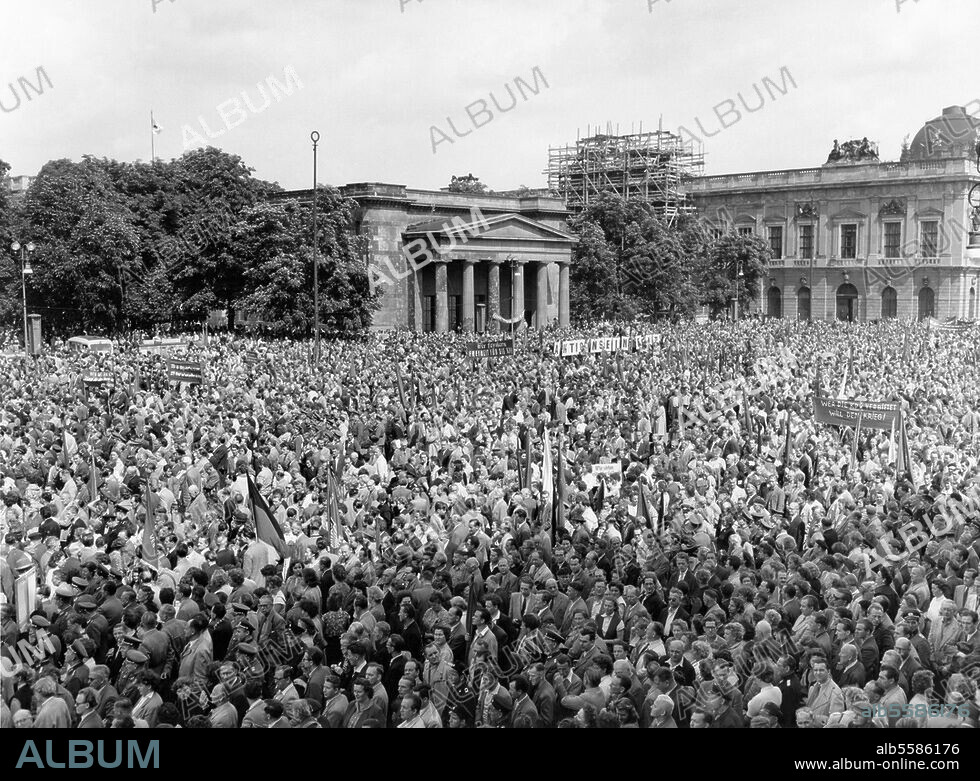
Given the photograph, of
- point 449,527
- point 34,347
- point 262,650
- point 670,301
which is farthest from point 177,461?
point 670,301

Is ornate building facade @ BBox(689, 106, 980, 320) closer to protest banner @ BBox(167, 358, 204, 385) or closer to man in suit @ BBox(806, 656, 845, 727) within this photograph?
protest banner @ BBox(167, 358, 204, 385)

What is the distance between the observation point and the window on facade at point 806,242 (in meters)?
82.6

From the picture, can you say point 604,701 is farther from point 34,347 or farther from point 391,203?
point 391,203

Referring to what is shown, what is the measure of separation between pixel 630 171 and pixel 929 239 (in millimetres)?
20554

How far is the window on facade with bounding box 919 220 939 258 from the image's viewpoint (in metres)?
74.9

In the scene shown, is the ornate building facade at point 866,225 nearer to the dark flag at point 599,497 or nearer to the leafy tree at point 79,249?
the leafy tree at point 79,249

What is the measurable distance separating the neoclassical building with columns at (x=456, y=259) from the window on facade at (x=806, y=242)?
22889 millimetres

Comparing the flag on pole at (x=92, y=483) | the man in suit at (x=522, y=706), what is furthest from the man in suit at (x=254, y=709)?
the flag on pole at (x=92, y=483)

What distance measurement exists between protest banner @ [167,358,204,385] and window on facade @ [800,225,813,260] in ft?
216

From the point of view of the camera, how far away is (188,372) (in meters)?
24.7

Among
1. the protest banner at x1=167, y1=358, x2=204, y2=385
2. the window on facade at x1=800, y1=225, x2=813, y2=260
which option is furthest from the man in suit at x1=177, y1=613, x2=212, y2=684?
the window on facade at x1=800, y1=225, x2=813, y2=260

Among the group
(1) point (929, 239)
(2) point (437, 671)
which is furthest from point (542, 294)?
(2) point (437, 671)

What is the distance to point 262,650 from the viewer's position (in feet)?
31.4

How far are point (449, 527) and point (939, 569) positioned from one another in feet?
17.9
